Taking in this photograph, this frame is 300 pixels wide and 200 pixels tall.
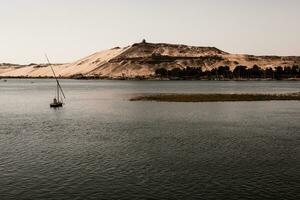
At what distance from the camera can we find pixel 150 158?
45344 millimetres

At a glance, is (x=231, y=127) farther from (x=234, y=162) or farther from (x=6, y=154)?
(x=6, y=154)

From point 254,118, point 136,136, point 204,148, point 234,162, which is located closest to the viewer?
point 234,162

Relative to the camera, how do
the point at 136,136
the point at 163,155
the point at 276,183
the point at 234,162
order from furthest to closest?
the point at 136,136 < the point at 163,155 < the point at 234,162 < the point at 276,183

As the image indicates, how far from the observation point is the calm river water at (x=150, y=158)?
1358 inches

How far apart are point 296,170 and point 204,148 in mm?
12450

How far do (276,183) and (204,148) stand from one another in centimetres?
1497

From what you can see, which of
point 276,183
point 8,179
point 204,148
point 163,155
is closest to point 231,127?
point 204,148

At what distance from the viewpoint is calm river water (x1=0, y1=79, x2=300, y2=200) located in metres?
34.5

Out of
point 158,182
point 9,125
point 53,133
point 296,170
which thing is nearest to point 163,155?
point 158,182

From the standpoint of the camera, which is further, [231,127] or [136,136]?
[231,127]

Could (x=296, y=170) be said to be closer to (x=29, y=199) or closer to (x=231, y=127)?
(x=29, y=199)

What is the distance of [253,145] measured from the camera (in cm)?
5244

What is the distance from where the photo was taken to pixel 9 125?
71.8 meters

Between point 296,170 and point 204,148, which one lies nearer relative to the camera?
point 296,170
